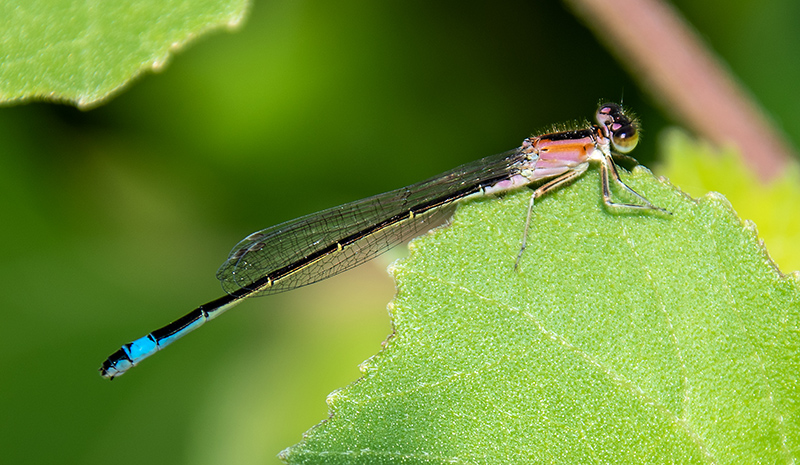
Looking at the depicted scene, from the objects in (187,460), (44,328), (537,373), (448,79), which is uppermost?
(448,79)

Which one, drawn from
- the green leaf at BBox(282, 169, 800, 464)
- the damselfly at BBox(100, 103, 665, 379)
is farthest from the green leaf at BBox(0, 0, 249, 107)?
the damselfly at BBox(100, 103, 665, 379)

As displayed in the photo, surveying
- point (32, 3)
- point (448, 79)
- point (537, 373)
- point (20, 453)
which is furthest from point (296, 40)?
point (537, 373)

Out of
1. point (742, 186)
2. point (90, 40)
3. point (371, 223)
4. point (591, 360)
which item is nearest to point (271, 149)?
point (371, 223)

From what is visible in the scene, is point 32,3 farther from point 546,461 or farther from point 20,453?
point 20,453

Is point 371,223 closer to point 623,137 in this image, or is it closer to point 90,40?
point 623,137

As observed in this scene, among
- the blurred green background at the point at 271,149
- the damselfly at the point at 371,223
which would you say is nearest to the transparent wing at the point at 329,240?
the damselfly at the point at 371,223

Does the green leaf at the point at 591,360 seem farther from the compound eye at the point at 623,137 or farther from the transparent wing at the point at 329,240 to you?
the transparent wing at the point at 329,240
